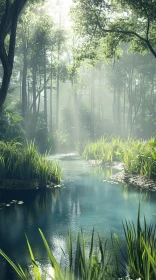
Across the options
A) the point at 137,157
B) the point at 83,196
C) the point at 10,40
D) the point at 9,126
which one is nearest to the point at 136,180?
the point at 137,157

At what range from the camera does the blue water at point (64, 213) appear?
5984mm

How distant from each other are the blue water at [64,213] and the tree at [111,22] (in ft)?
21.2

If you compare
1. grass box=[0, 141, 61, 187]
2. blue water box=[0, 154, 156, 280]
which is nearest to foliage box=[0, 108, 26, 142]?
grass box=[0, 141, 61, 187]

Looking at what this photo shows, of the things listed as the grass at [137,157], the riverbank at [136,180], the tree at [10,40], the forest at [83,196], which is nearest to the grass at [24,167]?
the forest at [83,196]

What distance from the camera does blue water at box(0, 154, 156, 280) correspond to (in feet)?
19.6

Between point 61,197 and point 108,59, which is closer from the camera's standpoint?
point 61,197

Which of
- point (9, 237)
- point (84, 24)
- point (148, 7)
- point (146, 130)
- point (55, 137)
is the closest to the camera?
point (9, 237)

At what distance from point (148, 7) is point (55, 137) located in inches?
632

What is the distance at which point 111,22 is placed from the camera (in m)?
14.2

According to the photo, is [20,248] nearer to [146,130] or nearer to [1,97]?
[1,97]

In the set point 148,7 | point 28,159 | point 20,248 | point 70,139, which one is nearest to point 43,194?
point 28,159

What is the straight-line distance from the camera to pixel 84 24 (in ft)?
47.1

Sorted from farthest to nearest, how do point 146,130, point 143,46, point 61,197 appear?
point 146,130, point 143,46, point 61,197

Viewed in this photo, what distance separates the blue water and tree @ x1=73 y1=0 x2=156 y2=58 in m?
6.47
